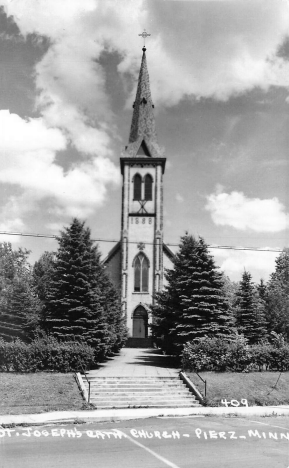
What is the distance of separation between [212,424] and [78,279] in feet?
36.3

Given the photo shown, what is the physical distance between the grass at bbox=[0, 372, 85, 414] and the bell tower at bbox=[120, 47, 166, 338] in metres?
25.2

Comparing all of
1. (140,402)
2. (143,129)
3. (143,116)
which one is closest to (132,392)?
(140,402)

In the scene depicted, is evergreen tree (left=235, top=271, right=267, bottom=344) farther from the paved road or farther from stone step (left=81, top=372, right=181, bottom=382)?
the paved road

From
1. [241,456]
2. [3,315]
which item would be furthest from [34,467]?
[3,315]

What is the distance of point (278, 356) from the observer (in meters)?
20.4

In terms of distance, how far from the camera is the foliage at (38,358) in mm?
18062

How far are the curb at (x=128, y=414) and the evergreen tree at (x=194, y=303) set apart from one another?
6.96 m

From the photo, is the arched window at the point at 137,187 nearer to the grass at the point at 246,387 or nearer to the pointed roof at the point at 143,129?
the pointed roof at the point at 143,129

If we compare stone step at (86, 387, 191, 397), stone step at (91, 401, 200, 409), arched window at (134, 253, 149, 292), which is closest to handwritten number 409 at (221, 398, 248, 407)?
stone step at (91, 401, 200, 409)

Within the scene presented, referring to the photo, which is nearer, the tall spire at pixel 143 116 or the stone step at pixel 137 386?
the stone step at pixel 137 386

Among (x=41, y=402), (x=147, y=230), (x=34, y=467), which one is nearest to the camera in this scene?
(x=34, y=467)

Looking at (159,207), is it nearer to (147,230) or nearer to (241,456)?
(147,230)

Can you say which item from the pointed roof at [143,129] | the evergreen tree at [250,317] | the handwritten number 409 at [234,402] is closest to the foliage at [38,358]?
the handwritten number 409 at [234,402]

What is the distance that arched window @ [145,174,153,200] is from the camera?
45.1 m
